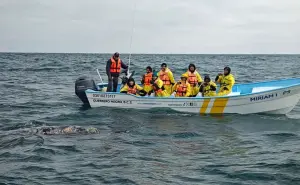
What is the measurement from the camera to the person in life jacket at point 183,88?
16.0 meters

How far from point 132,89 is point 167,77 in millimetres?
1550

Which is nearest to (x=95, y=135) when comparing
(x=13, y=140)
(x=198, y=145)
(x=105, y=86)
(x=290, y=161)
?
(x=13, y=140)

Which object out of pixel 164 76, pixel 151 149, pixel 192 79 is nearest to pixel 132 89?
pixel 164 76

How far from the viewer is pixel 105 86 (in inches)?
754

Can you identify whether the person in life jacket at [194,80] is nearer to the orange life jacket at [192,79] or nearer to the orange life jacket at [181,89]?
the orange life jacket at [192,79]

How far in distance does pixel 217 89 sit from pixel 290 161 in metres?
8.50

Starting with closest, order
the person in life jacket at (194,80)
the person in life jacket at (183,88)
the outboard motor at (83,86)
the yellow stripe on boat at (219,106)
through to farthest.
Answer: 1. the yellow stripe on boat at (219,106)
2. the person in life jacket at (183,88)
3. the person in life jacket at (194,80)
4. the outboard motor at (83,86)

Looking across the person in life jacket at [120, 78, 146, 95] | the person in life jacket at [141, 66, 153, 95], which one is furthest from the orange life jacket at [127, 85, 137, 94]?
the person in life jacket at [141, 66, 153, 95]

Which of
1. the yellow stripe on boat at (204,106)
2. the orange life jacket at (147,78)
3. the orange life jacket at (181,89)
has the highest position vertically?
the orange life jacket at (147,78)

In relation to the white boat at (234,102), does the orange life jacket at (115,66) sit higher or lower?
higher

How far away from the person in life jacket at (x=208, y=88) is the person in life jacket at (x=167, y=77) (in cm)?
141

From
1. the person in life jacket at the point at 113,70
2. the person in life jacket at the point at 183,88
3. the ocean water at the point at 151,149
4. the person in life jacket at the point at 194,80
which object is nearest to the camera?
the ocean water at the point at 151,149

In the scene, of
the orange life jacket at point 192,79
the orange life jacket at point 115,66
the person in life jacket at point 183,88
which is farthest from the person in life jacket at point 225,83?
the orange life jacket at point 115,66

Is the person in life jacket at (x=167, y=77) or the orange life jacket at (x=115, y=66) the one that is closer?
the person in life jacket at (x=167, y=77)
